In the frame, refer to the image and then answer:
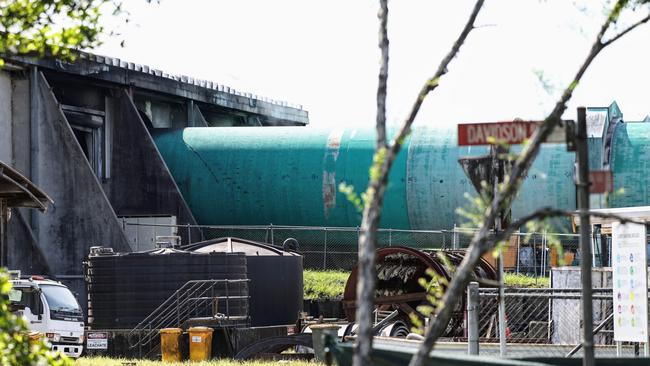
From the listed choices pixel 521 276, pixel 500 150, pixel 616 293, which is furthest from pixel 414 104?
pixel 521 276

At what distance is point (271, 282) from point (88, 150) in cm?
1509

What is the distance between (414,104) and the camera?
23.7ft

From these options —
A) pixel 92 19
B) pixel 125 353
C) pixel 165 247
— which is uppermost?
pixel 92 19

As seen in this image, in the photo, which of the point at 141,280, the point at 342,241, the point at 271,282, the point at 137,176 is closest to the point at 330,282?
the point at 342,241

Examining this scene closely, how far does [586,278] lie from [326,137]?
3608cm

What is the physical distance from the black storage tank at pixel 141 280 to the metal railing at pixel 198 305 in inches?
2.1

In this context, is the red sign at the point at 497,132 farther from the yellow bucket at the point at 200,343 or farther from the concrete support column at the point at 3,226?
the yellow bucket at the point at 200,343

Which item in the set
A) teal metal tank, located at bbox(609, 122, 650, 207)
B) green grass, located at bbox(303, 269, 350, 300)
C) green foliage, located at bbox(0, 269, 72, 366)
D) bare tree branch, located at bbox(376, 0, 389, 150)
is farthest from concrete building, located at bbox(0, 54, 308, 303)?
bare tree branch, located at bbox(376, 0, 389, 150)

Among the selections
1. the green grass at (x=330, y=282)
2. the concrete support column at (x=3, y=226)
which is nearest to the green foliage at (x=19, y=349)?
the concrete support column at (x=3, y=226)

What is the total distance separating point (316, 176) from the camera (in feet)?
142

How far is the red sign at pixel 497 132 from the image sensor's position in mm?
7715

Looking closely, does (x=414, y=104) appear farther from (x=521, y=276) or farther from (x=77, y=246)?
(x=77, y=246)

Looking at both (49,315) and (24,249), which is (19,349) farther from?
(24,249)

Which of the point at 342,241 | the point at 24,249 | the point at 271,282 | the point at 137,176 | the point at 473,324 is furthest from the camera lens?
the point at 137,176
